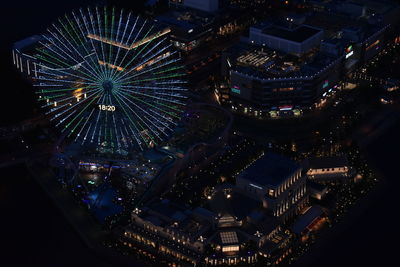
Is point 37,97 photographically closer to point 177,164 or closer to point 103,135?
point 103,135

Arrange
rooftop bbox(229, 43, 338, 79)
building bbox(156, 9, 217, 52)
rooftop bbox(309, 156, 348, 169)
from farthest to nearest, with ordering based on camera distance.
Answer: building bbox(156, 9, 217, 52) → rooftop bbox(229, 43, 338, 79) → rooftop bbox(309, 156, 348, 169)

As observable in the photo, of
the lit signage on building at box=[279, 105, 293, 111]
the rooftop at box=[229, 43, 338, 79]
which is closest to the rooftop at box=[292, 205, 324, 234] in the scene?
the lit signage on building at box=[279, 105, 293, 111]

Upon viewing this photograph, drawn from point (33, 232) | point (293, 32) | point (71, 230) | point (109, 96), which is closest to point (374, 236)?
point (71, 230)

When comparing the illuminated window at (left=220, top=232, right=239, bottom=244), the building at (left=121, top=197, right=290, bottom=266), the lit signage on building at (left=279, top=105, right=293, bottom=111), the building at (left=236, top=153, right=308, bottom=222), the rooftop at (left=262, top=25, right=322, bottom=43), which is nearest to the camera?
the building at (left=121, top=197, right=290, bottom=266)

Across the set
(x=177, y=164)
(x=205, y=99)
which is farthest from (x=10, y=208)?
(x=205, y=99)

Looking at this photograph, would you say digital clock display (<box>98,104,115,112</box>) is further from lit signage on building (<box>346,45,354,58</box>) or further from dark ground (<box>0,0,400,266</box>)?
lit signage on building (<box>346,45,354,58</box>)
